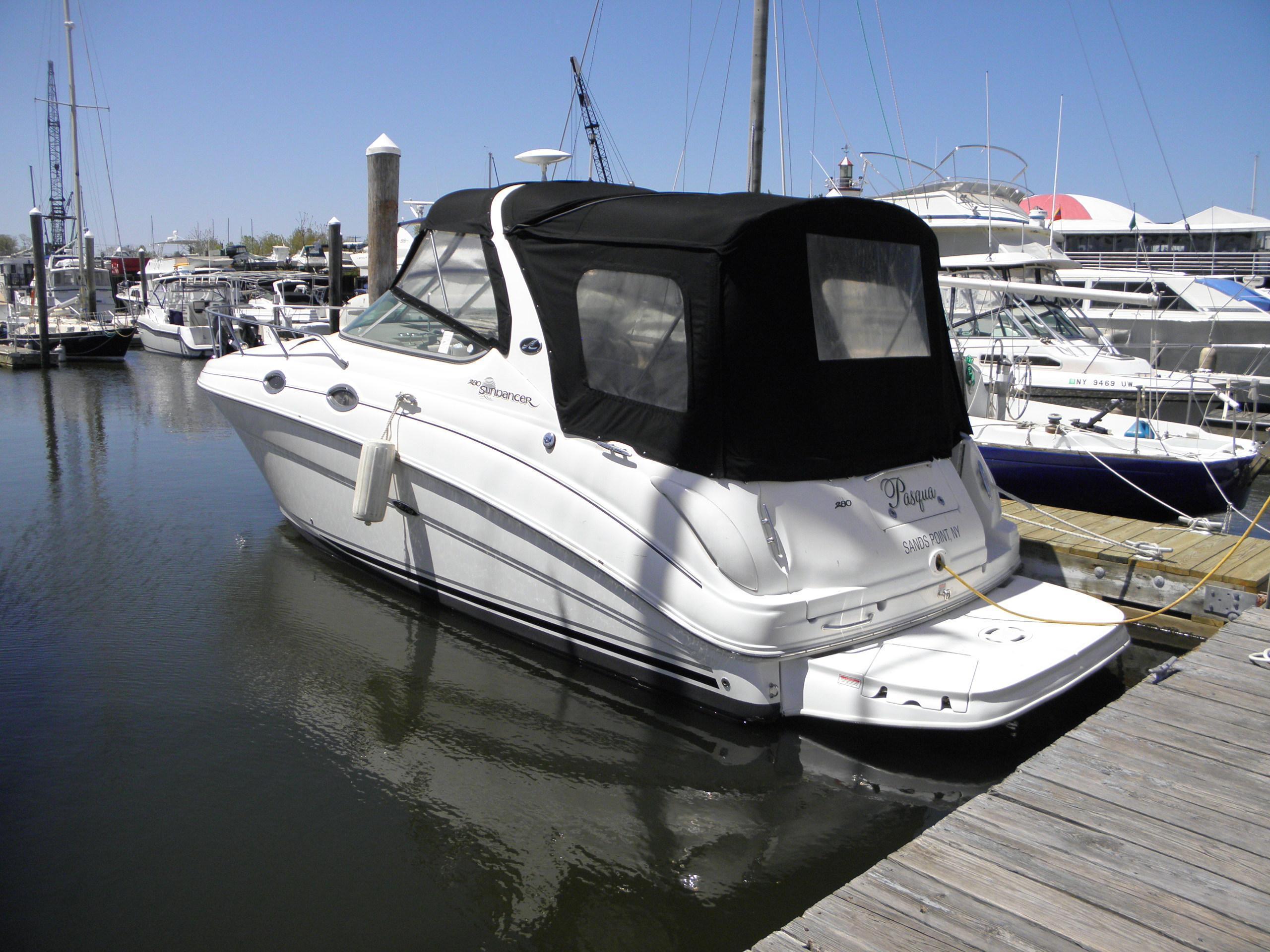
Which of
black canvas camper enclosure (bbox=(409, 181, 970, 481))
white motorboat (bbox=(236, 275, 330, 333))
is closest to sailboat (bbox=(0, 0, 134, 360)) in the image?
white motorboat (bbox=(236, 275, 330, 333))

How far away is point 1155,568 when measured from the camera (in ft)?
19.4

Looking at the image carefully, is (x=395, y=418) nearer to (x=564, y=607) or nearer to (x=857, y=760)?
(x=564, y=607)

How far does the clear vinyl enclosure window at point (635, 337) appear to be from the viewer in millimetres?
4461

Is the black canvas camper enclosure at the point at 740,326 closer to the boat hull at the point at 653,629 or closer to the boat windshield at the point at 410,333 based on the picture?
the boat windshield at the point at 410,333

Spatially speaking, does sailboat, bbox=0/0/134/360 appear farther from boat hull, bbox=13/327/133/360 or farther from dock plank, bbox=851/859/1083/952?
dock plank, bbox=851/859/1083/952

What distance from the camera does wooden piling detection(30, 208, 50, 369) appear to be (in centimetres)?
2014

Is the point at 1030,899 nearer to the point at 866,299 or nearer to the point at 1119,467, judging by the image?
the point at 866,299

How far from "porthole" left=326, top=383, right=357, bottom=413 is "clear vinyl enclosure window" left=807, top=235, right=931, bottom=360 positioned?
2925 millimetres

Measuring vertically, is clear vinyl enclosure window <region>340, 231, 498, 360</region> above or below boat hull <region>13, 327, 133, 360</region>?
above

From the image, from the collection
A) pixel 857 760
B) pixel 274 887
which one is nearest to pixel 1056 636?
pixel 857 760

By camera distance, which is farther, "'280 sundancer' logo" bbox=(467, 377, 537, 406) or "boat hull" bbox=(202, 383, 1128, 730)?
"'280 sundancer' logo" bbox=(467, 377, 537, 406)

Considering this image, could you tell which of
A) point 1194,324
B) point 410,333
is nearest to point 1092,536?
point 410,333

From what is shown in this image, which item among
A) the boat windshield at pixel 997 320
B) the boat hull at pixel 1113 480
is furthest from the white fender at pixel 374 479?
the boat windshield at pixel 997 320

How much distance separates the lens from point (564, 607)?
5016 millimetres
